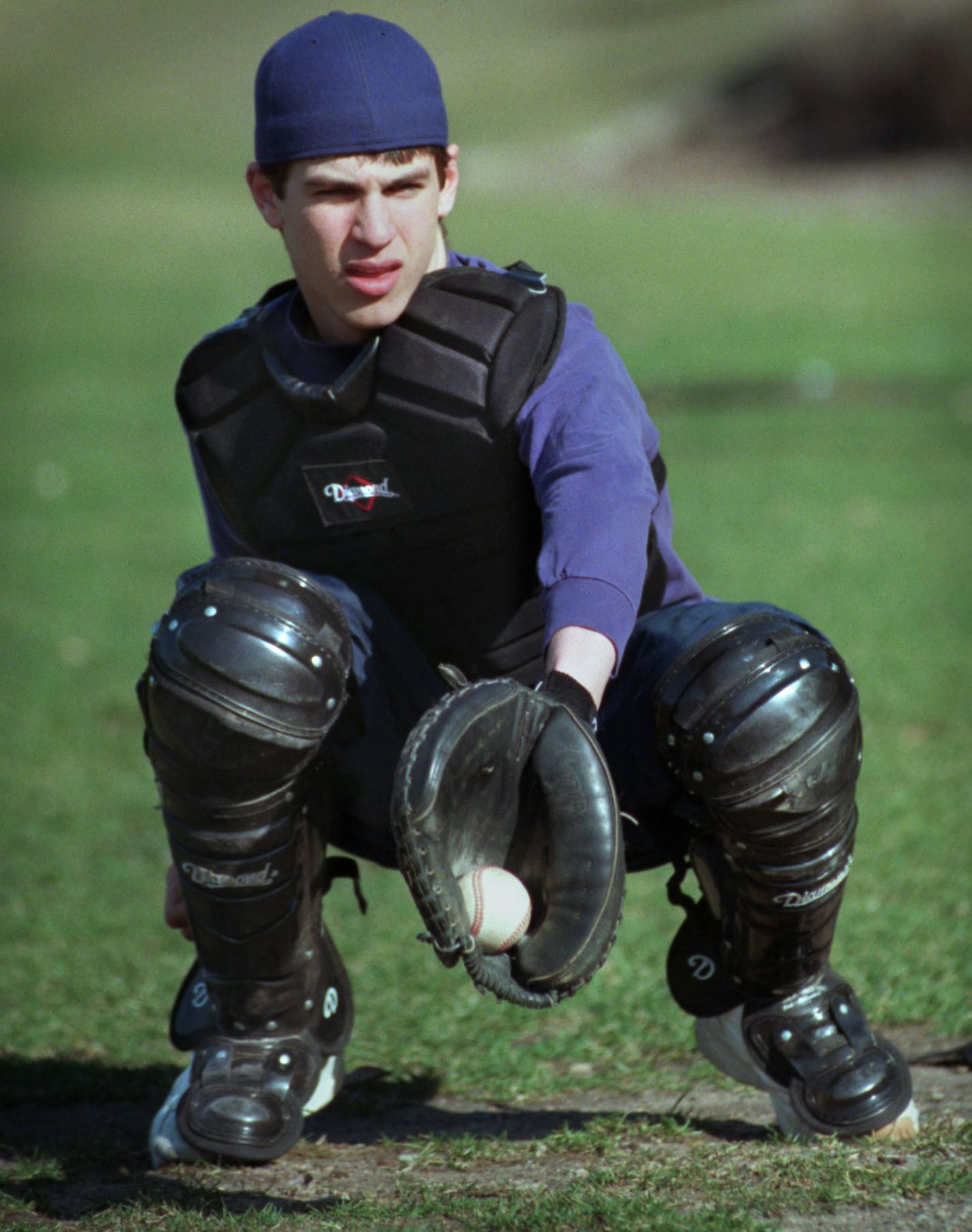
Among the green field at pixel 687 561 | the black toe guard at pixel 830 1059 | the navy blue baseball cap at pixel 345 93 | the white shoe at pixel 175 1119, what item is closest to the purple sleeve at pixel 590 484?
the navy blue baseball cap at pixel 345 93

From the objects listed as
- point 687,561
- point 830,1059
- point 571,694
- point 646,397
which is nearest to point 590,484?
point 571,694

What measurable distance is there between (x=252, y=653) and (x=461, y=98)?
39.6 m

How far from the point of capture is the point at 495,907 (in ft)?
6.98

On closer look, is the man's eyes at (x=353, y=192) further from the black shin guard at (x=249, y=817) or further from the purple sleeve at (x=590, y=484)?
the black shin guard at (x=249, y=817)

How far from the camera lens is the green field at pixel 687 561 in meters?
2.61

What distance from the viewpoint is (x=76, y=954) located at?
3867 millimetres

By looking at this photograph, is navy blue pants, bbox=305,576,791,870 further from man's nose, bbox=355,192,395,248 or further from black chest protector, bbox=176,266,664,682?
man's nose, bbox=355,192,395,248

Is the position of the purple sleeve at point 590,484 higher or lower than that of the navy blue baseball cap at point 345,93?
lower

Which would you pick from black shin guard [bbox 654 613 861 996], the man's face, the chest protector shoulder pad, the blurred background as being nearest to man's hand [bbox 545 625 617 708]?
black shin guard [bbox 654 613 861 996]

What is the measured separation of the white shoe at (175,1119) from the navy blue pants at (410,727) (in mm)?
390

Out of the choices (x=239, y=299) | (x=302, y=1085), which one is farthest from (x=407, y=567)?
(x=239, y=299)

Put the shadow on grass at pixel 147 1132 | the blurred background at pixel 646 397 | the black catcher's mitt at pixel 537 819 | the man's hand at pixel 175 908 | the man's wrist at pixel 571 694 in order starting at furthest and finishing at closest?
the blurred background at pixel 646 397, the man's hand at pixel 175 908, the shadow on grass at pixel 147 1132, the man's wrist at pixel 571 694, the black catcher's mitt at pixel 537 819

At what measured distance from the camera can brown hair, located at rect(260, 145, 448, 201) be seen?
261cm

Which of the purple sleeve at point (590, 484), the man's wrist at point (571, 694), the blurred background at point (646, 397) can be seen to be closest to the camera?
the man's wrist at point (571, 694)
